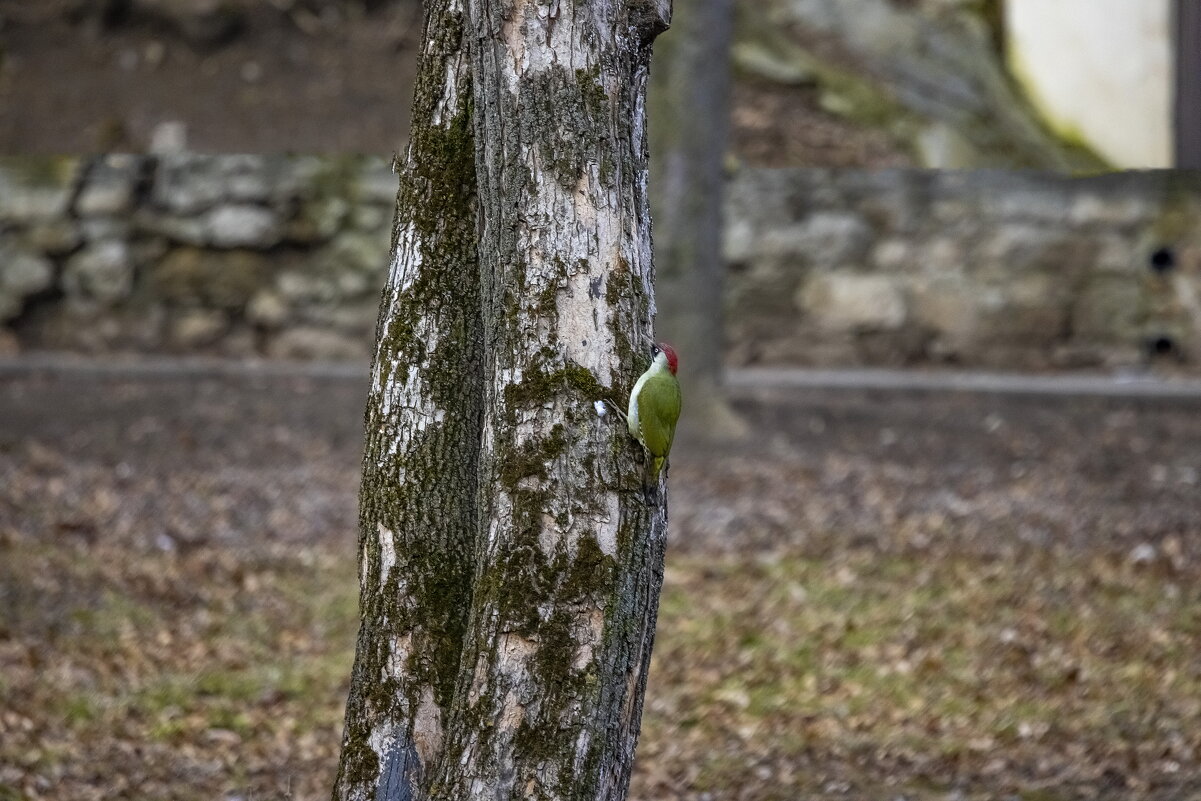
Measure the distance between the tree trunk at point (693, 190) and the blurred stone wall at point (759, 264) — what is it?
170 cm

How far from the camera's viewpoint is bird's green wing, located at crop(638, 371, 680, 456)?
2.63 m

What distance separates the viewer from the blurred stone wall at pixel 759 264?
9.52m

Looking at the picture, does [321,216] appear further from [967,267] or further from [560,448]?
[560,448]

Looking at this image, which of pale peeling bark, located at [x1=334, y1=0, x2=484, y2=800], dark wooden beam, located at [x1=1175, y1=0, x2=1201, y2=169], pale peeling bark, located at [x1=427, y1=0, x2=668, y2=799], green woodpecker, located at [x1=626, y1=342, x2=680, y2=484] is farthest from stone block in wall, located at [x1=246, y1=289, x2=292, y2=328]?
green woodpecker, located at [x1=626, y1=342, x2=680, y2=484]

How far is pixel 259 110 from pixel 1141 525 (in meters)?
8.13

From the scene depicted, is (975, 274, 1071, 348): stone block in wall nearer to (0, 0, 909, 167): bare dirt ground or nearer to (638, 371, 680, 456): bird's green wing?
(0, 0, 909, 167): bare dirt ground

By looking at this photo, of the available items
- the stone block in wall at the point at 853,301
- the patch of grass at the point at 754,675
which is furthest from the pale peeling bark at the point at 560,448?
the stone block in wall at the point at 853,301

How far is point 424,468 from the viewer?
122 inches

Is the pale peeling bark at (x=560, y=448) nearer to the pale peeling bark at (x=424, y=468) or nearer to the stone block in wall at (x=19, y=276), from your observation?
the pale peeling bark at (x=424, y=468)

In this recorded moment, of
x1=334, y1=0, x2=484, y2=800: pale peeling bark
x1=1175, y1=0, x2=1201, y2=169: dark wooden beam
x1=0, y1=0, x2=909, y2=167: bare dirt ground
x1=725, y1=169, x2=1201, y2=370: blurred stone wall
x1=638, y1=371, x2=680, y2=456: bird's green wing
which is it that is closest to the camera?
x1=638, y1=371, x2=680, y2=456: bird's green wing

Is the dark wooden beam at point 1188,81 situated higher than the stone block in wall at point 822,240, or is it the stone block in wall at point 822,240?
the dark wooden beam at point 1188,81

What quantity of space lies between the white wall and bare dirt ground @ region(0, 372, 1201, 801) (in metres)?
2.57

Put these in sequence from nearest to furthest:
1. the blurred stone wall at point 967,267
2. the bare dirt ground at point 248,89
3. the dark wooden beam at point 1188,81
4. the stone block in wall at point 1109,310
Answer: the blurred stone wall at point 967,267 → the stone block in wall at point 1109,310 → the dark wooden beam at point 1188,81 → the bare dirt ground at point 248,89

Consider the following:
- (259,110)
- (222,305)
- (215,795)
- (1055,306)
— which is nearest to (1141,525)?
(1055,306)
